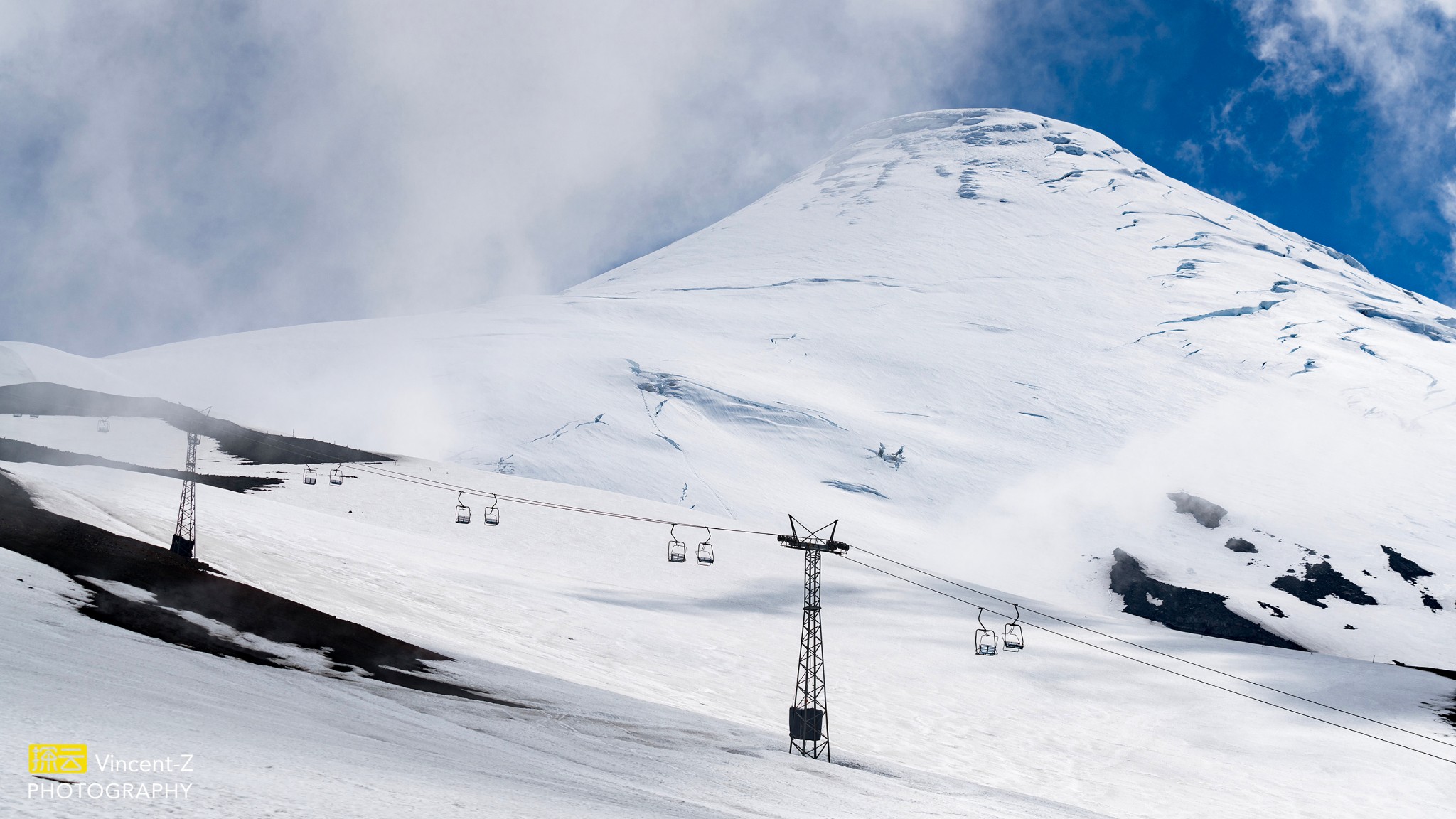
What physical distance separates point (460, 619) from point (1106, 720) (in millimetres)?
29794

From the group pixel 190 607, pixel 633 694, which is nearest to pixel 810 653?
pixel 633 694

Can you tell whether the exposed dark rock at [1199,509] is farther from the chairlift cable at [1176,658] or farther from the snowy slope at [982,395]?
the chairlift cable at [1176,658]

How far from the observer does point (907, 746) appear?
38.2m

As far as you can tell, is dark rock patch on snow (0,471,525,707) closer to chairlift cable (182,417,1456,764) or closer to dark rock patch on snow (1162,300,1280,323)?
chairlift cable (182,417,1456,764)

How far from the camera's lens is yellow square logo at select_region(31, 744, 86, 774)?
8680 mm

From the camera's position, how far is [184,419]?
82.6 m

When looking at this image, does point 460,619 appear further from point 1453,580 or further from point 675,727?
point 1453,580

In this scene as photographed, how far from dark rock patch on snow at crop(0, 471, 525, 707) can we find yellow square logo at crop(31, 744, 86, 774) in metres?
16.2

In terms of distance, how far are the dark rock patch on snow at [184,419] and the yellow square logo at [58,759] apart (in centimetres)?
6997

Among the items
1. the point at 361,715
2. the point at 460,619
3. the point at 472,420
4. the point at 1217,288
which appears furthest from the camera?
the point at 1217,288

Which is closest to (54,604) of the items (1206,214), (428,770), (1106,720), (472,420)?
(428,770)

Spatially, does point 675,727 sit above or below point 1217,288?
below

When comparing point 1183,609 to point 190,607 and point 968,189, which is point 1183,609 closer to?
point 190,607

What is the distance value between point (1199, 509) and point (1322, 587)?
48.8ft
